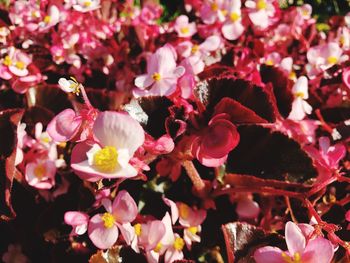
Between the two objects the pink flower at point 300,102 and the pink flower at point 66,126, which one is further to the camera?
the pink flower at point 300,102

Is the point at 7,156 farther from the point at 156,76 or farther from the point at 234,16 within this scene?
the point at 234,16

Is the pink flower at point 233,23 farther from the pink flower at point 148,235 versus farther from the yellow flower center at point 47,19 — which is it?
the pink flower at point 148,235

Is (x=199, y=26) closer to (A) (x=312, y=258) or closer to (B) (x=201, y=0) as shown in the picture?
(B) (x=201, y=0)

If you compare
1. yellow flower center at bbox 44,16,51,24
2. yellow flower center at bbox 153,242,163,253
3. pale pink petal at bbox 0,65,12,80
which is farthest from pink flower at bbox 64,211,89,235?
yellow flower center at bbox 44,16,51,24

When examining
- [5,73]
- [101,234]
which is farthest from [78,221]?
[5,73]

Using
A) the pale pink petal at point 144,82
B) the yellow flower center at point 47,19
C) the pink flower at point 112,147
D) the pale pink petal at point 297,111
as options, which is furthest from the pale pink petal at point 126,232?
the yellow flower center at point 47,19

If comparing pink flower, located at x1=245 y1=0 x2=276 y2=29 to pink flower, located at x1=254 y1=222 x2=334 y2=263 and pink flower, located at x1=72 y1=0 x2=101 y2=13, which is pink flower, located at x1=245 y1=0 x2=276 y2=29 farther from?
pink flower, located at x1=254 y1=222 x2=334 y2=263
